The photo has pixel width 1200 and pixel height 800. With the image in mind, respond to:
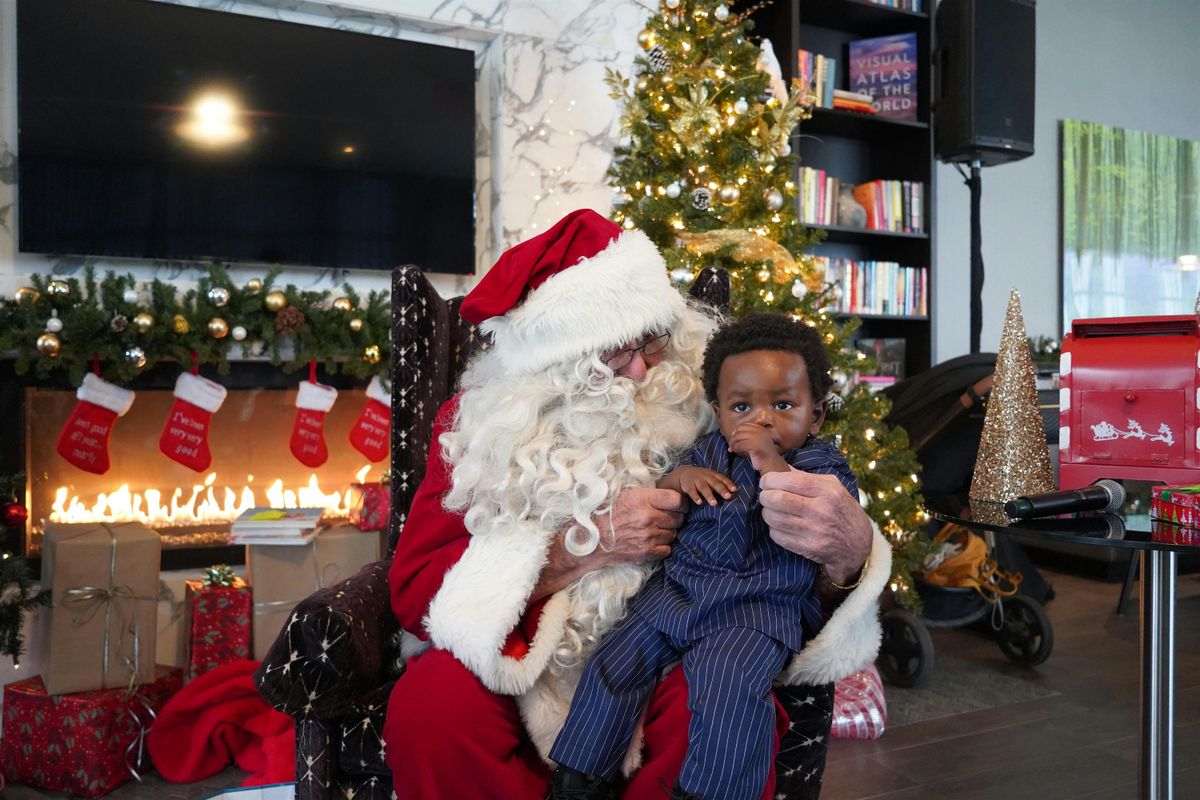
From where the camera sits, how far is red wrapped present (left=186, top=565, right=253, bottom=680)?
2812 mm

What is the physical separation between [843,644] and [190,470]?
116 inches

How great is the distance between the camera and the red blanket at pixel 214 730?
2502mm

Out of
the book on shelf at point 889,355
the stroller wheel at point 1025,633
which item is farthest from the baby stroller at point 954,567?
the book on shelf at point 889,355

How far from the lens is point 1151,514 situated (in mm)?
1545

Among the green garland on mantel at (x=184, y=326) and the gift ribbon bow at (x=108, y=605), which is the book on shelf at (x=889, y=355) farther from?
the gift ribbon bow at (x=108, y=605)

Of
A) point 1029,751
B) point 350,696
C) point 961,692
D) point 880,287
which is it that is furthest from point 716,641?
point 880,287

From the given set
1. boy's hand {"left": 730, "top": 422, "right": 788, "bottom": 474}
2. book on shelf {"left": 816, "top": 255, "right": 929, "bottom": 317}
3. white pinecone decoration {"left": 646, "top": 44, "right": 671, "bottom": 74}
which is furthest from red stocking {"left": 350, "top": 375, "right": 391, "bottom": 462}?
book on shelf {"left": 816, "top": 255, "right": 929, "bottom": 317}

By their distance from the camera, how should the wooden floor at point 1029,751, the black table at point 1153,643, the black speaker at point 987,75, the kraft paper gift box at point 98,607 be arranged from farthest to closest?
the black speaker at point 987,75 → the kraft paper gift box at point 98,607 → the wooden floor at point 1029,751 → the black table at point 1153,643

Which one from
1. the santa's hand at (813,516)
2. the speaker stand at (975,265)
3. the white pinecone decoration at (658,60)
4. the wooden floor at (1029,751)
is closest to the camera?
the santa's hand at (813,516)

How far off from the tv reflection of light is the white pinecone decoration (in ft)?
5.05

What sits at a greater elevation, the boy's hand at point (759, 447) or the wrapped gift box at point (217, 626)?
the boy's hand at point (759, 447)

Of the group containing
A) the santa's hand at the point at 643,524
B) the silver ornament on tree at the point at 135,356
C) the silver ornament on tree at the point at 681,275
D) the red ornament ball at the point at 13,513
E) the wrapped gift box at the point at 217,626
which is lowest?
the wrapped gift box at the point at 217,626

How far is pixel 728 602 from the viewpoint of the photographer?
1.43 m

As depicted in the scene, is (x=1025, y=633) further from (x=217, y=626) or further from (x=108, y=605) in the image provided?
(x=108, y=605)
